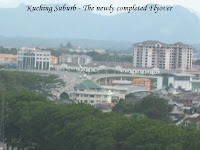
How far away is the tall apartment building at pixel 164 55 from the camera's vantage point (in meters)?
77.8

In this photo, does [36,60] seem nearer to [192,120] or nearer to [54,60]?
[54,60]

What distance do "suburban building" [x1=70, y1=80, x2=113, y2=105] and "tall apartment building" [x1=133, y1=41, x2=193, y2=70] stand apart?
1483 inches

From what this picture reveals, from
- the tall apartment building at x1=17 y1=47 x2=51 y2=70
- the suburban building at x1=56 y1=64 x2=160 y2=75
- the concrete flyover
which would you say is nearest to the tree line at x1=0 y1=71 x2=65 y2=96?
the concrete flyover

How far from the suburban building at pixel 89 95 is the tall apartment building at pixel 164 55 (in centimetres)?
3767

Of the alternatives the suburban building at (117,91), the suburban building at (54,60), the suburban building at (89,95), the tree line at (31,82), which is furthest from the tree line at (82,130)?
the suburban building at (54,60)

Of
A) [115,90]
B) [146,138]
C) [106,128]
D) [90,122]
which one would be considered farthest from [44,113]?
[115,90]

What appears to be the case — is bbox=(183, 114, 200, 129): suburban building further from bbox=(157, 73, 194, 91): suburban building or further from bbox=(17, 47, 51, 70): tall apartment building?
bbox=(17, 47, 51, 70): tall apartment building

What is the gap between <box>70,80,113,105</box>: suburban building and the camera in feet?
130

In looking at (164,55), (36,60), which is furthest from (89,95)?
(164,55)

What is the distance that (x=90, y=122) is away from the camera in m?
20.9

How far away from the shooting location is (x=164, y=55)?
255 ft

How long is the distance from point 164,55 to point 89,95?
127 ft

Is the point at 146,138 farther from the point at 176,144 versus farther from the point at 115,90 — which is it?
the point at 115,90

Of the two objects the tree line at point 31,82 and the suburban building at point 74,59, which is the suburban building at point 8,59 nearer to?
the suburban building at point 74,59
